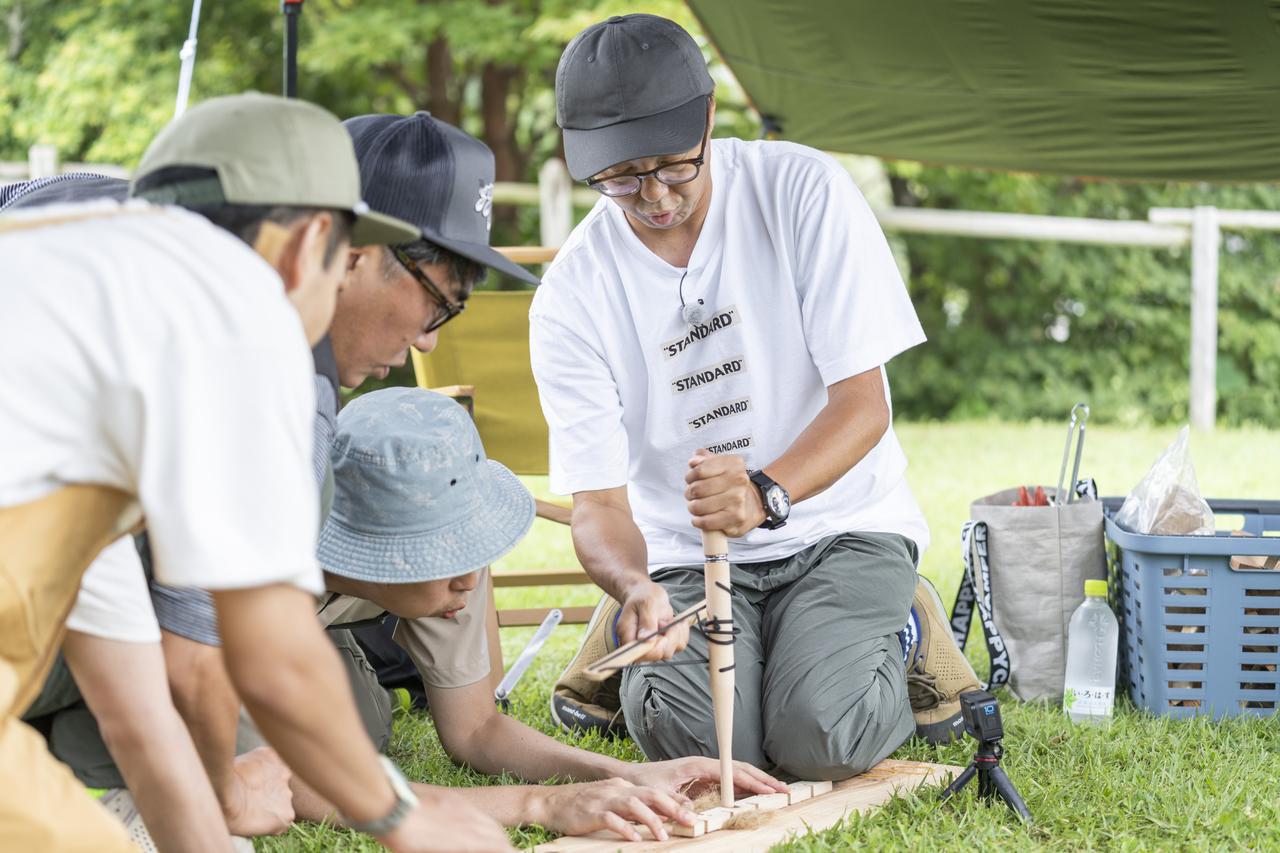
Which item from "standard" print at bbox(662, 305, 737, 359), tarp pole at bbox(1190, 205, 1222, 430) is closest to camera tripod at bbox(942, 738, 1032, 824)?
"standard" print at bbox(662, 305, 737, 359)

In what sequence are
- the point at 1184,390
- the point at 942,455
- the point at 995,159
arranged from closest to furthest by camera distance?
the point at 995,159, the point at 942,455, the point at 1184,390

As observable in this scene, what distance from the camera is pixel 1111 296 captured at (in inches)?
402

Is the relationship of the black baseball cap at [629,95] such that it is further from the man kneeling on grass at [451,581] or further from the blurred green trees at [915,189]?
the blurred green trees at [915,189]

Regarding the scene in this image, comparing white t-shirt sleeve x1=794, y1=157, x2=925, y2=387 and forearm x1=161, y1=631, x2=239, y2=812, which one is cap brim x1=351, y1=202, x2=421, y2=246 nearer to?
forearm x1=161, y1=631, x2=239, y2=812

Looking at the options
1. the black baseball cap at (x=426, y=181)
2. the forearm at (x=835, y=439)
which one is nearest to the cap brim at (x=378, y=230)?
the black baseball cap at (x=426, y=181)

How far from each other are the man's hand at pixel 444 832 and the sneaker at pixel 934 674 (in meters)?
1.72

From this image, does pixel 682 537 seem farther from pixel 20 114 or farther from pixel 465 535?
pixel 20 114

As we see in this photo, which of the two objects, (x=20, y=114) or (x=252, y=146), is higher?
(x=252, y=146)

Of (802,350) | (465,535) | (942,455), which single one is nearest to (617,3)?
(942,455)

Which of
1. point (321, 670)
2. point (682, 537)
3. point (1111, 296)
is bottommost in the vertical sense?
point (1111, 296)

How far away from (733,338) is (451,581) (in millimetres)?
955

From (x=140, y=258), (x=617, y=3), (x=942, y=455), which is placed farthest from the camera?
(x=617, y=3)

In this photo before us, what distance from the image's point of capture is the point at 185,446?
1.25m

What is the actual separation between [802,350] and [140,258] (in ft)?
6.34
